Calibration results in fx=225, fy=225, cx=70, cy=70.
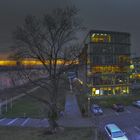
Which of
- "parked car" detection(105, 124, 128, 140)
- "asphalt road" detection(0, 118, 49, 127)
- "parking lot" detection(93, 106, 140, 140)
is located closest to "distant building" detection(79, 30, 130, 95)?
"parking lot" detection(93, 106, 140, 140)

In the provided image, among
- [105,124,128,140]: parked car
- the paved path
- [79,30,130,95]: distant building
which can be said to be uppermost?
[79,30,130,95]: distant building

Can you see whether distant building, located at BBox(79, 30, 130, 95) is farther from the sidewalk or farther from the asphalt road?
the asphalt road

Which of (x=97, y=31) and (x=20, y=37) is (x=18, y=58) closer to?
(x=20, y=37)

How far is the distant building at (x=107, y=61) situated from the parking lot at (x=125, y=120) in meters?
19.6

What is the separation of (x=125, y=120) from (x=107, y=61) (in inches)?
1323

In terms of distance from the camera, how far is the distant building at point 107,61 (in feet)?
232

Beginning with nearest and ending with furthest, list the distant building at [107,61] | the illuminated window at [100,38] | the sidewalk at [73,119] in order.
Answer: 1. the sidewalk at [73,119]
2. the illuminated window at [100,38]
3. the distant building at [107,61]

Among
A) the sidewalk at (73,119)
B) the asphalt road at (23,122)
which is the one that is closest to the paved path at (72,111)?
the sidewalk at (73,119)

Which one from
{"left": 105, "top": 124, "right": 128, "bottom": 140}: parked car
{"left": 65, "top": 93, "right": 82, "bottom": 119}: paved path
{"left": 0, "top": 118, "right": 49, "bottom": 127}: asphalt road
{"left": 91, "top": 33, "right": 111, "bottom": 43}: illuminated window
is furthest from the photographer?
A: {"left": 91, "top": 33, "right": 111, "bottom": 43}: illuminated window

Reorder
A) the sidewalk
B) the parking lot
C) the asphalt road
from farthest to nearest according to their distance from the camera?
1. the sidewalk
2. the asphalt road
3. the parking lot

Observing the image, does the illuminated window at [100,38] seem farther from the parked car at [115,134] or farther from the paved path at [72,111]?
the parked car at [115,134]

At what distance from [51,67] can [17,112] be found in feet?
80.4

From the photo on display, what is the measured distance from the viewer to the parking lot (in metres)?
32.3

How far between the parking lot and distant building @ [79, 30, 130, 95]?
19619 millimetres
